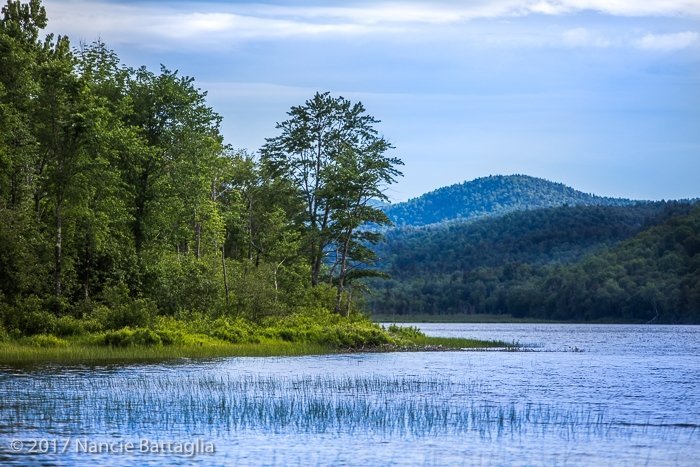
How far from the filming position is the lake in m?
23.1

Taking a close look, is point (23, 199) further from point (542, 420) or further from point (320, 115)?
point (542, 420)

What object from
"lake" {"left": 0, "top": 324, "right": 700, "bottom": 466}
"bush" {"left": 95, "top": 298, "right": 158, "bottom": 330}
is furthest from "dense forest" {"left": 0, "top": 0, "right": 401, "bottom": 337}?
"lake" {"left": 0, "top": 324, "right": 700, "bottom": 466}

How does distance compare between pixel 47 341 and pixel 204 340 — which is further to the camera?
pixel 204 340

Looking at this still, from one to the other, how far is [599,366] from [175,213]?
30873 millimetres

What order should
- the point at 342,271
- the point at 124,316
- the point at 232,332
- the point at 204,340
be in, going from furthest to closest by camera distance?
the point at 342,271 → the point at 232,332 → the point at 204,340 → the point at 124,316

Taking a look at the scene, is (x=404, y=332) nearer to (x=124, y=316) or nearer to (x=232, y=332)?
(x=232, y=332)

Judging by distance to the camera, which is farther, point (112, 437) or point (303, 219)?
point (303, 219)

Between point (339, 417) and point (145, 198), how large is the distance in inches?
1635

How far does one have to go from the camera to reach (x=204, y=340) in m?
57.3

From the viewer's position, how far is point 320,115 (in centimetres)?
8388

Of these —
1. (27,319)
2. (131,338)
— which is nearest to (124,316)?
(131,338)

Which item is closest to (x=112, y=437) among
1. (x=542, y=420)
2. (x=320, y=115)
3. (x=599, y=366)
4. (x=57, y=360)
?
(x=542, y=420)

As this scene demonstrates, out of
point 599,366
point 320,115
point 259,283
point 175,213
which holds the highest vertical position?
point 320,115

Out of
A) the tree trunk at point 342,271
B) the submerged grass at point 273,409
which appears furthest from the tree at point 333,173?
the submerged grass at point 273,409
